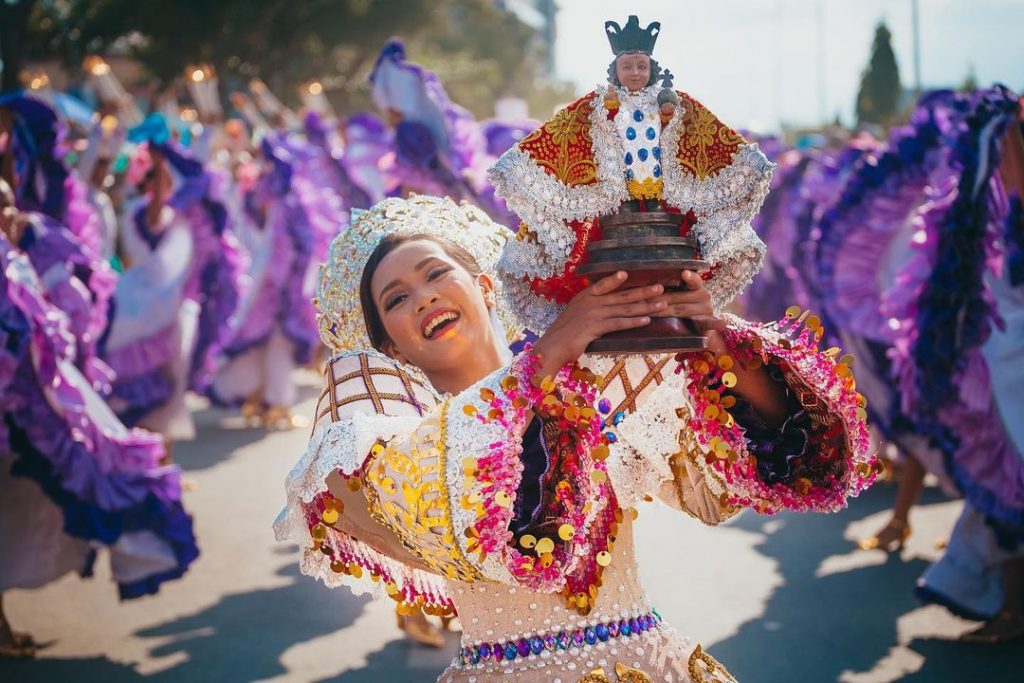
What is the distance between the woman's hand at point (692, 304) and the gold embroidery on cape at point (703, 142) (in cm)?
18

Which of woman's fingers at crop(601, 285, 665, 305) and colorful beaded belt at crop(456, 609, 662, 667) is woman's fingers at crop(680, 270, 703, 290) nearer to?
woman's fingers at crop(601, 285, 665, 305)

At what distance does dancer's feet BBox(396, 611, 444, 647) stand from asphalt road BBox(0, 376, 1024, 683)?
0.17 ft

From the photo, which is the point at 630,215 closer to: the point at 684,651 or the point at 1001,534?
the point at 684,651

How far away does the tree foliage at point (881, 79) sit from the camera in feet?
112

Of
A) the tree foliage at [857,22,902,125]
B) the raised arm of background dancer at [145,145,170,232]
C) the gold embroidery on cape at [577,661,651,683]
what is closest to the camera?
the gold embroidery on cape at [577,661,651,683]

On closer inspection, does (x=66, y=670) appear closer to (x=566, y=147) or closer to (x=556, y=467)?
(x=556, y=467)

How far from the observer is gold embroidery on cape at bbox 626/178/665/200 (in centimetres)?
189

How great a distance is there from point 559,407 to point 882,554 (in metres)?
5.00

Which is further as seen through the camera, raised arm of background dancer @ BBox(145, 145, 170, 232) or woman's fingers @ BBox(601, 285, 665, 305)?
raised arm of background dancer @ BBox(145, 145, 170, 232)

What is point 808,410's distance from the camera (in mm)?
2127

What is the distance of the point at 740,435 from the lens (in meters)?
2.18

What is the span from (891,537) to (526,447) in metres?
4.99

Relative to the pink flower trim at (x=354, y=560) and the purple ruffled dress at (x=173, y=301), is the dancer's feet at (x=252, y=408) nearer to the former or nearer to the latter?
the purple ruffled dress at (x=173, y=301)

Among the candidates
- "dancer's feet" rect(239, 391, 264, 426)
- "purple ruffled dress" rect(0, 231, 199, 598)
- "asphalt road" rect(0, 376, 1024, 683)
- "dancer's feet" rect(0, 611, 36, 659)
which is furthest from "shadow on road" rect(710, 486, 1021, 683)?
"dancer's feet" rect(239, 391, 264, 426)
